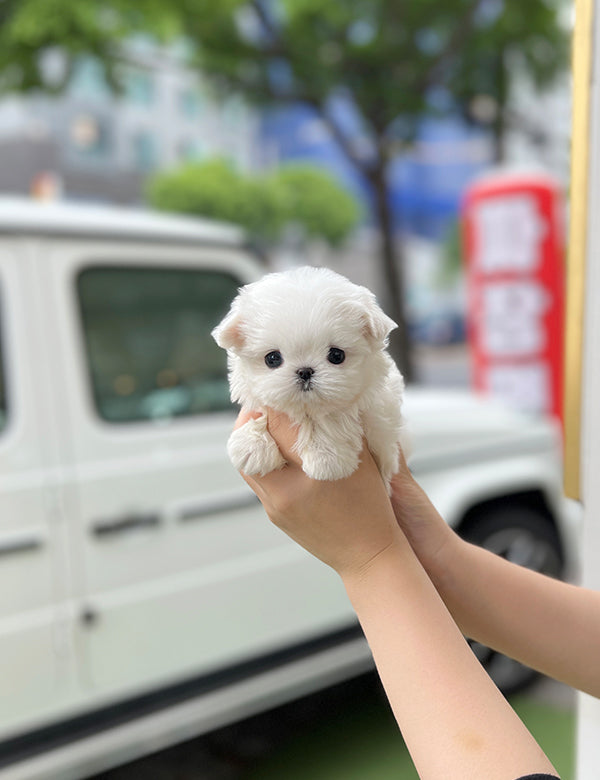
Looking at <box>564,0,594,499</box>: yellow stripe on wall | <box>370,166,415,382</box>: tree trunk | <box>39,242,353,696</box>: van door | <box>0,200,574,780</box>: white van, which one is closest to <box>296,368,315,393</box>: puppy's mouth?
<box>564,0,594,499</box>: yellow stripe on wall

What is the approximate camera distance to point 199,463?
7.63ft

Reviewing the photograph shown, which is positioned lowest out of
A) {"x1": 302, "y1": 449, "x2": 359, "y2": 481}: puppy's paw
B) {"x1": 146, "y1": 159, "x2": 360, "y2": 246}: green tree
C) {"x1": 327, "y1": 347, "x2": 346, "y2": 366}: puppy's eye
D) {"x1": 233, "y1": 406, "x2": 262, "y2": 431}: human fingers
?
{"x1": 302, "y1": 449, "x2": 359, "y2": 481}: puppy's paw

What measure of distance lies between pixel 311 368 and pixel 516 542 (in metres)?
2.59

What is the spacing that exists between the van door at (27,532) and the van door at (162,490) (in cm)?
7

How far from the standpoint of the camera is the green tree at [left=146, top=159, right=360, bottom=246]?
50.0 ft

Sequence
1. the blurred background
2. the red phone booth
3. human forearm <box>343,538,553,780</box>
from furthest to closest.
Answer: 1. the red phone booth
2. the blurred background
3. human forearm <box>343,538,553,780</box>

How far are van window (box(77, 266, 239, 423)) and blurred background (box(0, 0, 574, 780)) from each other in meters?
0.31

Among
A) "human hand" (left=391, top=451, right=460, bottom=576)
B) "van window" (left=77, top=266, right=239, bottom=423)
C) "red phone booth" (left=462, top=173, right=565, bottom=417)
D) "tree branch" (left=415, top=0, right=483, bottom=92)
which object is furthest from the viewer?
"tree branch" (left=415, top=0, right=483, bottom=92)

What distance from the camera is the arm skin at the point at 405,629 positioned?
0.65 meters

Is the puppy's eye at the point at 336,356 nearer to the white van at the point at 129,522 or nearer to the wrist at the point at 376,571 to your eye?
the wrist at the point at 376,571

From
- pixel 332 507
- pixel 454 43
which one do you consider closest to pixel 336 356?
pixel 332 507

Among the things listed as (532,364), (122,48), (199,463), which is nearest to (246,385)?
(199,463)

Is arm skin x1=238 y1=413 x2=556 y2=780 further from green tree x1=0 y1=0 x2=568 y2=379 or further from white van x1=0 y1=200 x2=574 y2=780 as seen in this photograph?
green tree x1=0 y1=0 x2=568 y2=379

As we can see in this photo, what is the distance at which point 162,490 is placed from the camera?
2.23 m
